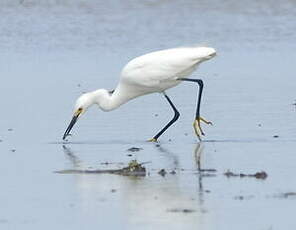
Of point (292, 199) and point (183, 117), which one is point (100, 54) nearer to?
point (183, 117)

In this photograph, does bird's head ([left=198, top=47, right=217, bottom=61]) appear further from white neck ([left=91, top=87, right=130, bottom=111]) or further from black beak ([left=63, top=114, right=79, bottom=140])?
black beak ([left=63, top=114, right=79, bottom=140])

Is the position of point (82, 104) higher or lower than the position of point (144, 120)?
higher

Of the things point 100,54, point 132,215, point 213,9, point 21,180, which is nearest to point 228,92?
point 100,54

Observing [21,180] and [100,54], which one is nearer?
[21,180]

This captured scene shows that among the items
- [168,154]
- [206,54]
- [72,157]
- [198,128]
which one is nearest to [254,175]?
[168,154]

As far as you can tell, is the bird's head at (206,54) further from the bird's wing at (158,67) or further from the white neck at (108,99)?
the white neck at (108,99)

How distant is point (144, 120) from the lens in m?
14.0

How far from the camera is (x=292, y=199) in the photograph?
947 centimetres

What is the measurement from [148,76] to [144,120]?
0.89 metres

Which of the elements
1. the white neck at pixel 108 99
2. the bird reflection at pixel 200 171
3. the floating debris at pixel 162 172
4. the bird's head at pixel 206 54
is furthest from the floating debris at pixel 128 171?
the bird's head at pixel 206 54

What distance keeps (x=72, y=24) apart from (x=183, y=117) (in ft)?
26.8

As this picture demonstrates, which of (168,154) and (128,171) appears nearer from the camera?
(128,171)

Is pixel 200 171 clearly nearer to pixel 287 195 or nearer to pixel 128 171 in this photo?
pixel 128 171

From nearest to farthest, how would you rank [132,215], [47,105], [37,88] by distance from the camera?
[132,215], [47,105], [37,88]
